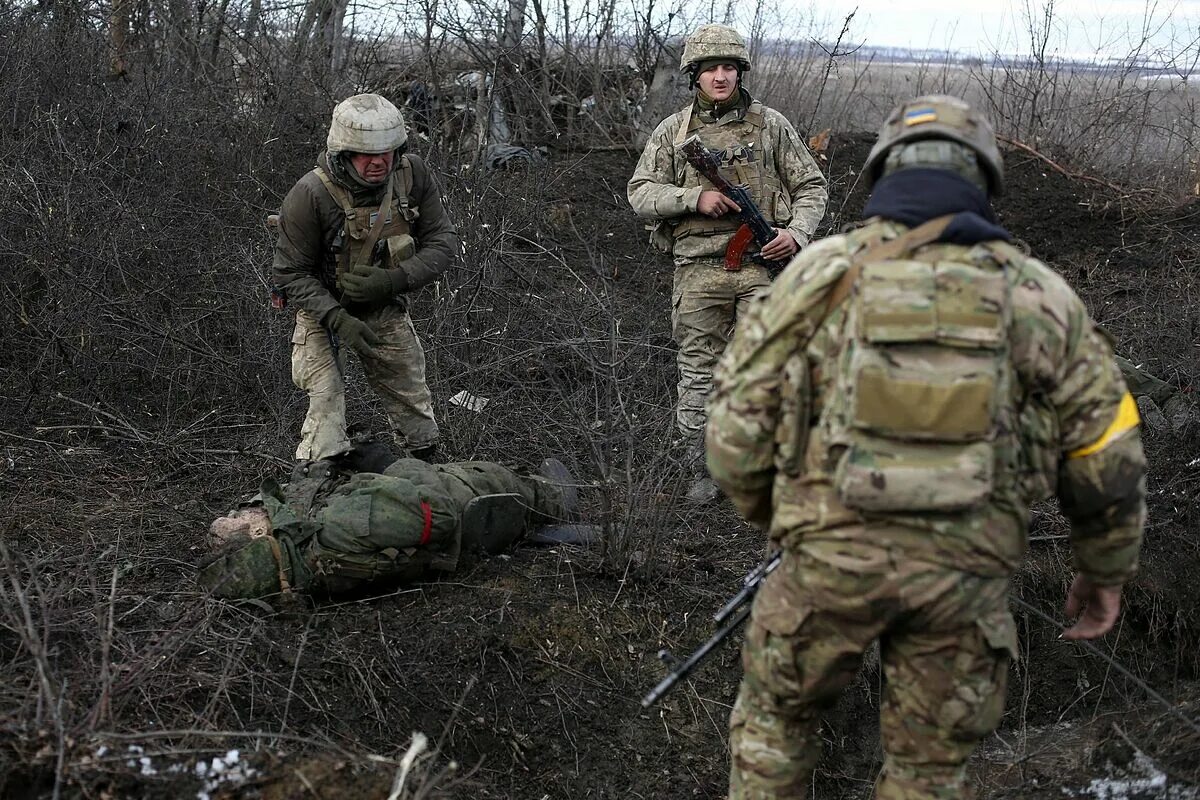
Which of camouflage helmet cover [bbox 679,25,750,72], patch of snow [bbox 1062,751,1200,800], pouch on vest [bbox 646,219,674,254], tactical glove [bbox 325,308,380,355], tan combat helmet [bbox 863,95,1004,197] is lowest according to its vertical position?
patch of snow [bbox 1062,751,1200,800]

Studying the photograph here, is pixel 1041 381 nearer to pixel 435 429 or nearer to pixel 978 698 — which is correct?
pixel 978 698

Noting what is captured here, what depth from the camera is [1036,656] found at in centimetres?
479

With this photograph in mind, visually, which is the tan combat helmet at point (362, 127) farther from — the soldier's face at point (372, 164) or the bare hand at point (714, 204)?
the bare hand at point (714, 204)

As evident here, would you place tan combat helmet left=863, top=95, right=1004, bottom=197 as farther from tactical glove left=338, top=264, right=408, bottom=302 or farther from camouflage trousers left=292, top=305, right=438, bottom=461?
camouflage trousers left=292, top=305, right=438, bottom=461

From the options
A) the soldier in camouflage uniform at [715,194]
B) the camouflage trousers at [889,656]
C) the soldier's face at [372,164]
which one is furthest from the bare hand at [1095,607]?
the soldier's face at [372,164]

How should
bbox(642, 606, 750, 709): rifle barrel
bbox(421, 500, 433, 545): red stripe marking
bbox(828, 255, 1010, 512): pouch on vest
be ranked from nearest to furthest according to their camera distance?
bbox(828, 255, 1010, 512): pouch on vest, bbox(642, 606, 750, 709): rifle barrel, bbox(421, 500, 433, 545): red stripe marking

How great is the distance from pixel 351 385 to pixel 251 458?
2.39ft

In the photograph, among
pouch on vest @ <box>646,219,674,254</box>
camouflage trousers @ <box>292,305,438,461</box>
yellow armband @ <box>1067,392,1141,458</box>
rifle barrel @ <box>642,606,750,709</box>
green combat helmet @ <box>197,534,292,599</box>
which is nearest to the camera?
yellow armband @ <box>1067,392,1141,458</box>

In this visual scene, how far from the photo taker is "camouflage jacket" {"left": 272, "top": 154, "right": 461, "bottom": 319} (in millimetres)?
4438

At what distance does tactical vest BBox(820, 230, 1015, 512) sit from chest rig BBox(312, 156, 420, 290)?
2732 millimetres

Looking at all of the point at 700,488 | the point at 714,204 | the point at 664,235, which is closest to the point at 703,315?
the point at 664,235

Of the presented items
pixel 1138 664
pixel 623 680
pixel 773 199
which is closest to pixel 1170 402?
pixel 1138 664

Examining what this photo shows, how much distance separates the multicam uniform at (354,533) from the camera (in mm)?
3908

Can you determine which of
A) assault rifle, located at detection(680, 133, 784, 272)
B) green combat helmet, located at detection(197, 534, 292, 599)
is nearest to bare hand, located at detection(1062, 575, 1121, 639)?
green combat helmet, located at detection(197, 534, 292, 599)
